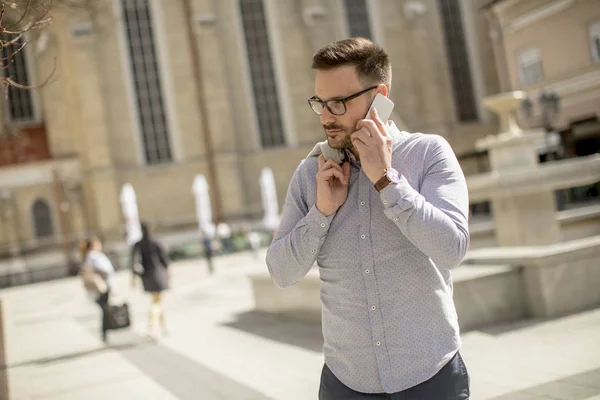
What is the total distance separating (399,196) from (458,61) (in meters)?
36.3

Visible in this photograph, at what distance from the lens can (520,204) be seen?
10.3 metres

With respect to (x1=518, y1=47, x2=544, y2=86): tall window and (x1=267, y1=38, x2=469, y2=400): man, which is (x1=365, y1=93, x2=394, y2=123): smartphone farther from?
(x1=518, y1=47, x2=544, y2=86): tall window

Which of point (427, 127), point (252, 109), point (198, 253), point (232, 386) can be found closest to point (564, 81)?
point (427, 127)

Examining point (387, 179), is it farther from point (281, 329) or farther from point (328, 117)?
point (281, 329)

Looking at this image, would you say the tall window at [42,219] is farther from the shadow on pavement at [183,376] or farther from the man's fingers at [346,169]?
the man's fingers at [346,169]

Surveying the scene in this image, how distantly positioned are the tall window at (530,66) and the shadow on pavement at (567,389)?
2374 centimetres

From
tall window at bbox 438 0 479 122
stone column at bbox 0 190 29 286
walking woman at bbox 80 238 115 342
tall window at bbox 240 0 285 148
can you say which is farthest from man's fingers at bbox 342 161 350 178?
tall window at bbox 438 0 479 122

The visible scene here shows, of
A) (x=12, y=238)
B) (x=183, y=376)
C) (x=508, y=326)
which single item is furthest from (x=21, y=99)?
(x=508, y=326)

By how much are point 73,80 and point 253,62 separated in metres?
8.17

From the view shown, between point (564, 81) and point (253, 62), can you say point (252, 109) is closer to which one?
point (253, 62)

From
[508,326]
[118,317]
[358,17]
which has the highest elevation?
[358,17]

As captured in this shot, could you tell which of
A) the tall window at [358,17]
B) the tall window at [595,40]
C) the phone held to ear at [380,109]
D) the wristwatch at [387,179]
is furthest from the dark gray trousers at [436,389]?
the tall window at [358,17]

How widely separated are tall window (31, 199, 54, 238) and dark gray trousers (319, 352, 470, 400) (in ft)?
102

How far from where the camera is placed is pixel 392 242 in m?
2.24
